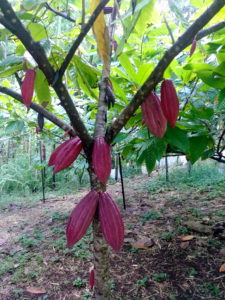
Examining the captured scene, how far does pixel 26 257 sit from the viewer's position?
1.80m

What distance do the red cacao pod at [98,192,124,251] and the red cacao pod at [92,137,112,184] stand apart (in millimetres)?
50

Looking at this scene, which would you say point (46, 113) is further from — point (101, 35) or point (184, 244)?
point (184, 244)

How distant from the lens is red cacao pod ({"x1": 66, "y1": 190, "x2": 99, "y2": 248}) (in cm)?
56

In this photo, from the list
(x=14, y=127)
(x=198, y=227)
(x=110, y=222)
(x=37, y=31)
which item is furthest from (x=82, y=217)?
(x=198, y=227)

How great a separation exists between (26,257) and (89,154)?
4.78 ft

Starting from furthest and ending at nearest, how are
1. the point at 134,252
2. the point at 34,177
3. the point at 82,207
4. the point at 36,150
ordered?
the point at 36,150, the point at 34,177, the point at 134,252, the point at 82,207

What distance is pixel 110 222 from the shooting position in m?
0.56

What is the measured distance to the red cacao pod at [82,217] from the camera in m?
0.56

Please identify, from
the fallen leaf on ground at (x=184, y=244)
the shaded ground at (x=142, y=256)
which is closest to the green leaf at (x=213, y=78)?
the shaded ground at (x=142, y=256)

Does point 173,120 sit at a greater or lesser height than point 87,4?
lesser

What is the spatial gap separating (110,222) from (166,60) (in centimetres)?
33

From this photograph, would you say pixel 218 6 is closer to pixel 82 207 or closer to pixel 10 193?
pixel 82 207

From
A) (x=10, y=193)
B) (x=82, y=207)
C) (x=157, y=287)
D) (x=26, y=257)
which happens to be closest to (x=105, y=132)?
(x=82, y=207)

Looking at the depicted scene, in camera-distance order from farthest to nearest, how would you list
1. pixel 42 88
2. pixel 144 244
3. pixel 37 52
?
pixel 144 244
pixel 42 88
pixel 37 52
